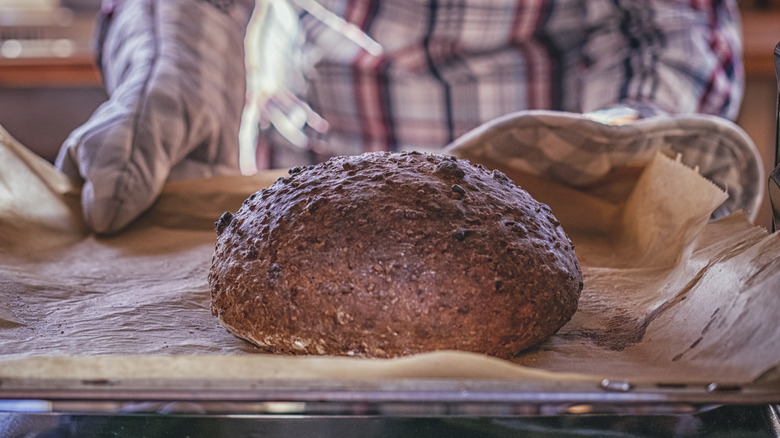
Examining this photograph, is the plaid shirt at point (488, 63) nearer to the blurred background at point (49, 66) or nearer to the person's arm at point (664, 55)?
the person's arm at point (664, 55)

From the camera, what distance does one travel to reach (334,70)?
1.87 metres

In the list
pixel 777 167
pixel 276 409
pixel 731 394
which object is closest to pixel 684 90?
pixel 777 167

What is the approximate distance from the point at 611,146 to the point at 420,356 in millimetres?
603

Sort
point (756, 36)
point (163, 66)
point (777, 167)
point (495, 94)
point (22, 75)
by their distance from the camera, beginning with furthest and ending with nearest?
1. point (22, 75)
2. point (756, 36)
3. point (495, 94)
4. point (163, 66)
5. point (777, 167)

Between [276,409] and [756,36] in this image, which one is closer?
[276,409]

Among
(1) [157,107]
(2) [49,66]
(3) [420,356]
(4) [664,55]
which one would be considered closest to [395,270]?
(3) [420,356]

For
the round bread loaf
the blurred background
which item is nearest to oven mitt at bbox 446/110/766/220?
the round bread loaf

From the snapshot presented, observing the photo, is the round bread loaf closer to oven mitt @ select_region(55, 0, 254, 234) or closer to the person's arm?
oven mitt @ select_region(55, 0, 254, 234)

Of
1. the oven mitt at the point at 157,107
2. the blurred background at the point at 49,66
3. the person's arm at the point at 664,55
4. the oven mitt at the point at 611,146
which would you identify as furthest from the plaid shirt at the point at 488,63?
the blurred background at the point at 49,66

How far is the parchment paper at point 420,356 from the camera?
466 millimetres

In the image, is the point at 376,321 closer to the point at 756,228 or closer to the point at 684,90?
the point at 756,228

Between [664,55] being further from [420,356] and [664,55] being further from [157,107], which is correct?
[420,356]

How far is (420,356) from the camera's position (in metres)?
0.47

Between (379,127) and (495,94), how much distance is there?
305mm
